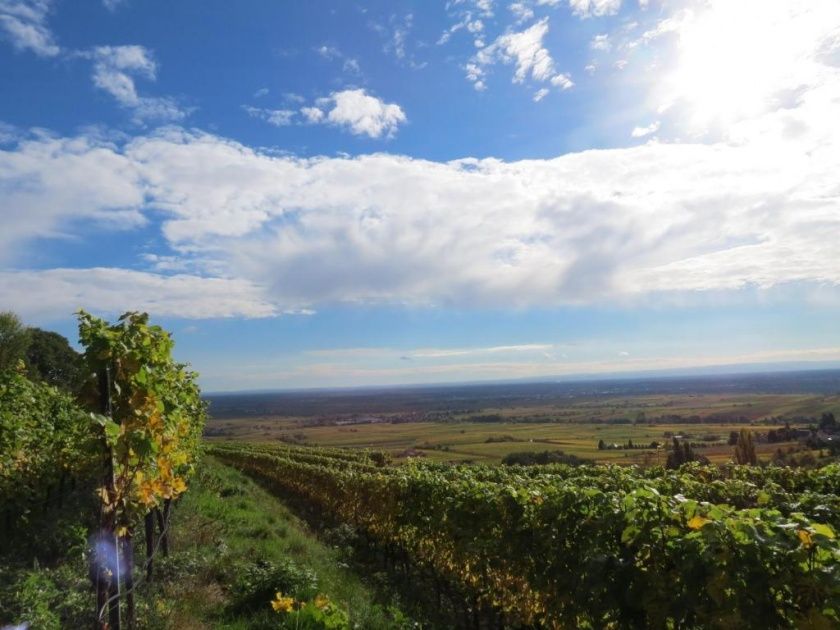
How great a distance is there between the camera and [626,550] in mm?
4551

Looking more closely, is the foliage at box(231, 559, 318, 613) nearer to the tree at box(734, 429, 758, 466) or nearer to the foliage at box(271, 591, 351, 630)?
the foliage at box(271, 591, 351, 630)

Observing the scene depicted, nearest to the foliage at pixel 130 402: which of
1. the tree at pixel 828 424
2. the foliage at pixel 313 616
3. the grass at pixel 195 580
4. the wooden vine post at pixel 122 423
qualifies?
the wooden vine post at pixel 122 423

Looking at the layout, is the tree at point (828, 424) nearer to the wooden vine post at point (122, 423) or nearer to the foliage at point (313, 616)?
the foliage at point (313, 616)

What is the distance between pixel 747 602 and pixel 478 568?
558 cm

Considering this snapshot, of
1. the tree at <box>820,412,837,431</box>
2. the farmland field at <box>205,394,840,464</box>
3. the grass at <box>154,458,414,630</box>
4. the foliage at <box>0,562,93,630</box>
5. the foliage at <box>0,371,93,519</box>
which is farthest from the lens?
the farmland field at <box>205,394,840,464</box>

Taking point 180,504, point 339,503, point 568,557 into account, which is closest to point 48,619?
point 568,557

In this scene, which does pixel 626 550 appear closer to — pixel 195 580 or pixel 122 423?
pixel 122 423

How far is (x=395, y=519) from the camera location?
1270cm

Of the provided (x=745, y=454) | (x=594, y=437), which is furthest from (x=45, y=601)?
(x=594, y=437)

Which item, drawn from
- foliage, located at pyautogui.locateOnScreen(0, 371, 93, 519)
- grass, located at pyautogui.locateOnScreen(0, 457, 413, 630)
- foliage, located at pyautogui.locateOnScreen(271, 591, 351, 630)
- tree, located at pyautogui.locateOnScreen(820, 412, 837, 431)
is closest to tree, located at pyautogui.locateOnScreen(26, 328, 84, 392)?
foliage, located at pyautogui.locateOnScreen(0, 371, 93, 519)

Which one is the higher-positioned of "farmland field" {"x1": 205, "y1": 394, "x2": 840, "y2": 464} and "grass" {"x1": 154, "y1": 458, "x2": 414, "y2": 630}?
"grass" {"x1": 154, "y1": 458, "x2": 414, "y2": 630}

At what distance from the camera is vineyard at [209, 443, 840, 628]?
327 cm

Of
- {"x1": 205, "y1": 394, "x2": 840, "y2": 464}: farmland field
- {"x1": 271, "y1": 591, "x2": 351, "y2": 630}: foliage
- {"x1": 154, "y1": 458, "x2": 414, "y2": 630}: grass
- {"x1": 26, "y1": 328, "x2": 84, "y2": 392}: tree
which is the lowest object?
{"x1": 205, "y1": 394, "x2": 840, "y2": 464}: farmland field

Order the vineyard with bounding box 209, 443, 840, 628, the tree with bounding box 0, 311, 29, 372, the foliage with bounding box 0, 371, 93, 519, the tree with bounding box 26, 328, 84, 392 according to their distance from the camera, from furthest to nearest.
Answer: the tree with bounding box 26, 328, 84, 392, the tree with bounding box 0, 311, 29, 372, the foliage with bounding box 0, 371, 93, 519, the vineyard with bounding box 209, 443, 840, 628
